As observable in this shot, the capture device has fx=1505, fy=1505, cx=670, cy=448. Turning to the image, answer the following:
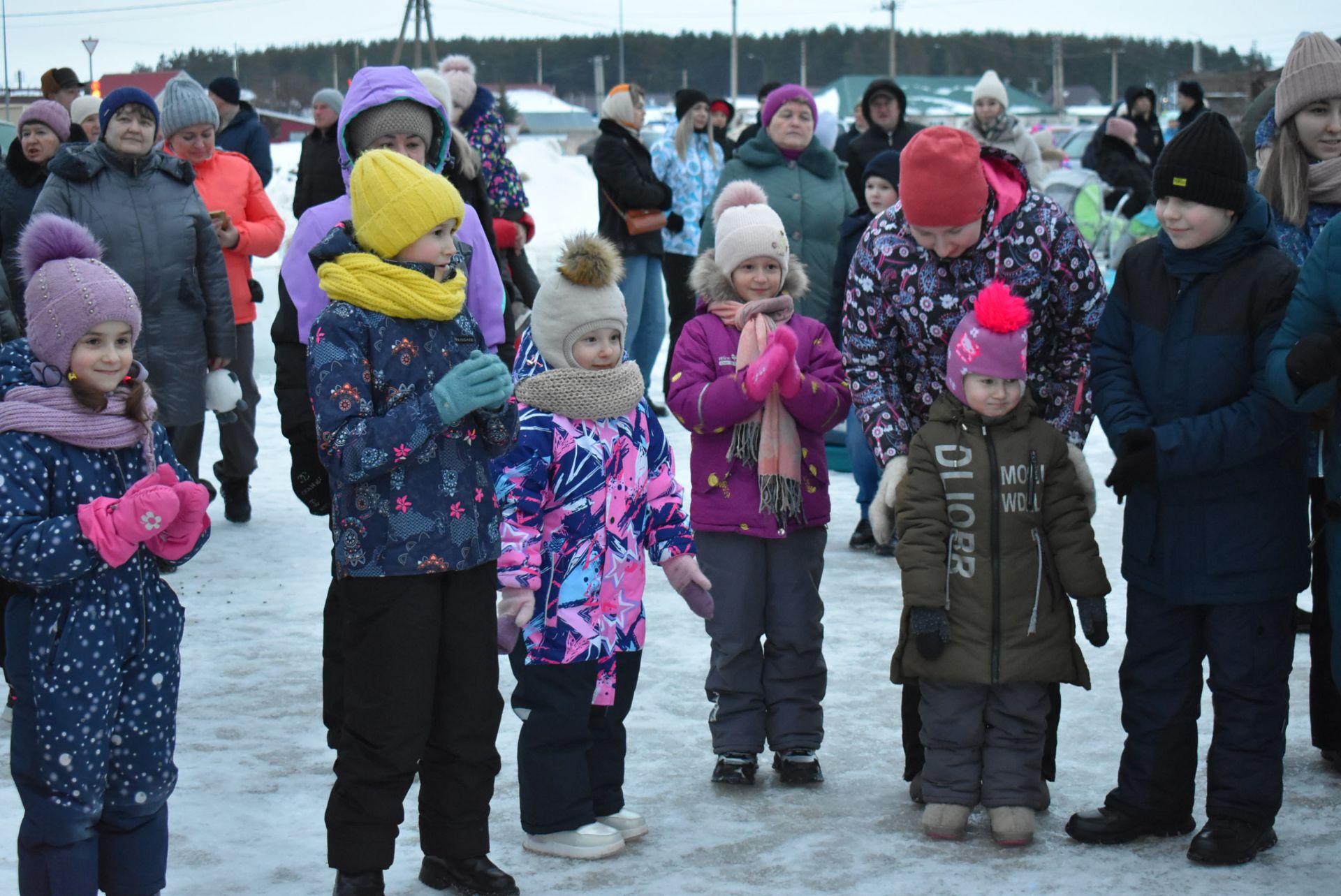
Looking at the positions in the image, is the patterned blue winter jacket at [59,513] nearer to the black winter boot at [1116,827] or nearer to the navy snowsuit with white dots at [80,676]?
the navy snowsuit with white dots at [80,676]

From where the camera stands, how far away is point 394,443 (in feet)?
10.4

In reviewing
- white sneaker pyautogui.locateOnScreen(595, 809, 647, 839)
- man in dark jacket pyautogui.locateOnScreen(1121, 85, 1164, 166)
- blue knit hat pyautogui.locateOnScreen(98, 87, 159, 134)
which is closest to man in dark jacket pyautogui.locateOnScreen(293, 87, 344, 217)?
blue knit hat pyautogui.locateOnScreen(98, 87, 159, 134)

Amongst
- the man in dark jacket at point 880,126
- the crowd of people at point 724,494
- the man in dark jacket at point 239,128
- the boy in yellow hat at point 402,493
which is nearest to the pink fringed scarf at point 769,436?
the crowd of people at point 724,494

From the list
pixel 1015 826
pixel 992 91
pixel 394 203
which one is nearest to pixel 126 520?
pixel 394 203

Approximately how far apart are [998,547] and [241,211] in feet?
15.5

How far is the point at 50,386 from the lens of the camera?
10.1 feet

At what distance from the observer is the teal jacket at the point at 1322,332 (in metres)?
3.38

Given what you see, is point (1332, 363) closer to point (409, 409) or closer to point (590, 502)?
point (590, 502)

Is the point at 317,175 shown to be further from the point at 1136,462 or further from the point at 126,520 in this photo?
the point at 1136,462

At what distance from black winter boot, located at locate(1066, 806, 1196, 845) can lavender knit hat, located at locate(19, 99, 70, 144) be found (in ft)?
17.9

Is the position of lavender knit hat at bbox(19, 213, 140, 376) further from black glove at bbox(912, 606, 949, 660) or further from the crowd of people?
black glove at bbox(912, 606, 949, 660)

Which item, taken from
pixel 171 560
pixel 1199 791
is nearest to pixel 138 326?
pixel 171 560

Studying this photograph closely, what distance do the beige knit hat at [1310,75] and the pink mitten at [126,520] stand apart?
3.20m

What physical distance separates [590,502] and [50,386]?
1273mm
